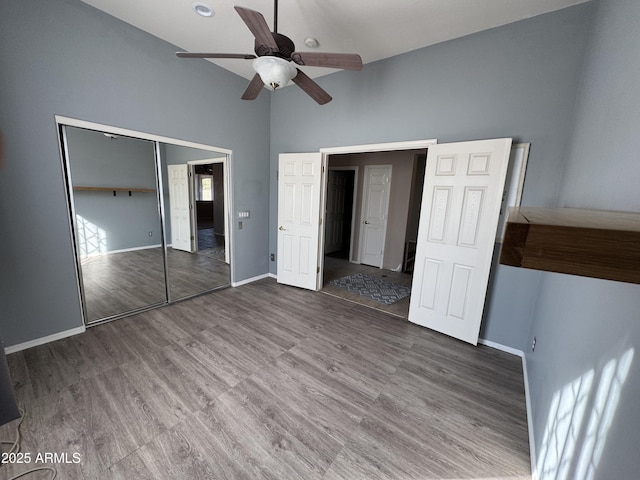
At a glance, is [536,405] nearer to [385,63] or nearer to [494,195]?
[494,195]

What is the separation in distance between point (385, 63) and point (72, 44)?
3030 mm

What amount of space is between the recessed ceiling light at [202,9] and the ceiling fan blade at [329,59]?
1239 millimetres

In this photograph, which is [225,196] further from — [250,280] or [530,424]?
[530,424]

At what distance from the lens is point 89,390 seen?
1.83m

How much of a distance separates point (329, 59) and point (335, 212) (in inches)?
175

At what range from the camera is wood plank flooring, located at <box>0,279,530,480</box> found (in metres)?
1.41

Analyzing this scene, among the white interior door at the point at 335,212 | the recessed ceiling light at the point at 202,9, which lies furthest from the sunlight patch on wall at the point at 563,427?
the white interior door at the point at 335,212

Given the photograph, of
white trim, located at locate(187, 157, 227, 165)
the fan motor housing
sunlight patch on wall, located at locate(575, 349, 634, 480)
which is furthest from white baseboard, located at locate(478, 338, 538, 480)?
white trim, located at locate(187, 157, 227, 165)

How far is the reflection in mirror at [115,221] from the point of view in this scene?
2496mm

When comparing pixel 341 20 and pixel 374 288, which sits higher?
pixel 341 20

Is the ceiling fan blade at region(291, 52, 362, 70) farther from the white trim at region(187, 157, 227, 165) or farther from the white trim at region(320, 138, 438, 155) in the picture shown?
the white trim at region(187, 157, 227, 165)

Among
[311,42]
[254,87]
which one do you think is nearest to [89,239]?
[254,87]

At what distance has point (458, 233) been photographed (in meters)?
2.55

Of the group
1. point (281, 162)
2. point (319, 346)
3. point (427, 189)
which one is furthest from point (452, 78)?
point (319, 346)
